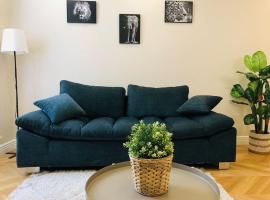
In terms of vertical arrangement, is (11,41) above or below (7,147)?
above

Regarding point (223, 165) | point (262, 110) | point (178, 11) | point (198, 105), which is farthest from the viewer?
point (178, 11)

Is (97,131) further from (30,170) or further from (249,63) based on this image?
(249,63)

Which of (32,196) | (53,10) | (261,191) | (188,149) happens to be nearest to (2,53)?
(53,10)

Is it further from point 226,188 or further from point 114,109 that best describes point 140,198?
point 114,109

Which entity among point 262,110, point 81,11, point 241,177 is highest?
point 81,11

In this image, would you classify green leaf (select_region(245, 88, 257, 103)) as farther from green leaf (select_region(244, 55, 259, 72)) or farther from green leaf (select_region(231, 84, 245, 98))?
green leaf (select_region(244, 55, 259, 72))

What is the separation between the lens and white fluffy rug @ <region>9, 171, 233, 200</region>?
7.91ft

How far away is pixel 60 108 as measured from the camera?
2963 mm

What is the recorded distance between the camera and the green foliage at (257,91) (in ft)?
11.8

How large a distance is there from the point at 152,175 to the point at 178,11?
2.79 m

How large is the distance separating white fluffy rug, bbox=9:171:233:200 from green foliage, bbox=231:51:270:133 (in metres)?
1.40

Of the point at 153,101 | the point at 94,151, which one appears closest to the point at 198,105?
the point at 153,101

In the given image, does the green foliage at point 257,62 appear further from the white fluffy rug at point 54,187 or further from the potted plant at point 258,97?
the white fluffy rug at point 54,187

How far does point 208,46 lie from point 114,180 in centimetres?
272
